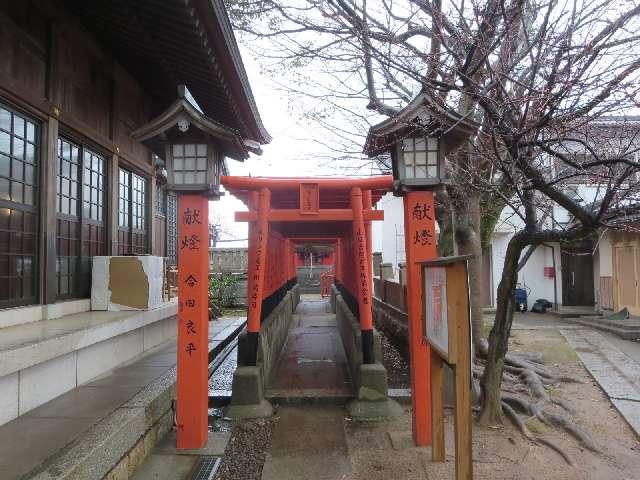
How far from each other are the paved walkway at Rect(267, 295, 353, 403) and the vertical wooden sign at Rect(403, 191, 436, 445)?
68.5 inches

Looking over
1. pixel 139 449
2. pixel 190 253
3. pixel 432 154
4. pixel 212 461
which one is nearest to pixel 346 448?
pixel 212 461

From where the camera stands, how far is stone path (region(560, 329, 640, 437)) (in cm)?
656

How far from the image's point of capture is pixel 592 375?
27.2ft

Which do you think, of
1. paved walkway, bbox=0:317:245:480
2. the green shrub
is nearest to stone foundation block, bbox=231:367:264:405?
paved walkway, bbox=0:317:245:480

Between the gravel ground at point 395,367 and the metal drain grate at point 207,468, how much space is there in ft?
14.7

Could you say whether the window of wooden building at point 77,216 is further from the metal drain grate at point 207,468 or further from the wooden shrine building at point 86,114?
the metal drain grate at point 207,468

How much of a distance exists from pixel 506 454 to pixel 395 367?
16.7 feet

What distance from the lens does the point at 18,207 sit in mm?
5027

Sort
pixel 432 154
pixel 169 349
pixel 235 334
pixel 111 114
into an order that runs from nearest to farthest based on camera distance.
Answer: pixel 432 154, pixel 111 114, pixel 169 349, pixel 235 334

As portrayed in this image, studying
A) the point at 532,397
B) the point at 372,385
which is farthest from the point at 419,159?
the point at 532,397

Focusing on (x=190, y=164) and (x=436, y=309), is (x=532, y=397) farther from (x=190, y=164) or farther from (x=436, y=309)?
(x=190, y=164)

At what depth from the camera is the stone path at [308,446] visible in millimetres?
4516

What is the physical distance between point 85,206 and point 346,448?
17.3ft

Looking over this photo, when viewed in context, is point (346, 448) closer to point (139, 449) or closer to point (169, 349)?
point (139, 449)
